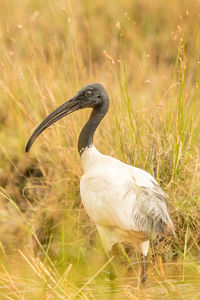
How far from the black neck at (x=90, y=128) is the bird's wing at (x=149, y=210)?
56cm

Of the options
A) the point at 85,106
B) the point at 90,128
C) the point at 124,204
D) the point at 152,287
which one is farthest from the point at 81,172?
the point at 152,287

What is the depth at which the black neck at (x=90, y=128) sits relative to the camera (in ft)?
14.0

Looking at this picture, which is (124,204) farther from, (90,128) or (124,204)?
(90,128)

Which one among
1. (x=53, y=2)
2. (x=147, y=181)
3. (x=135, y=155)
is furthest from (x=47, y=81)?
(x=53, y=2)

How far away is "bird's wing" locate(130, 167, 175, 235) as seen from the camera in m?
3.75

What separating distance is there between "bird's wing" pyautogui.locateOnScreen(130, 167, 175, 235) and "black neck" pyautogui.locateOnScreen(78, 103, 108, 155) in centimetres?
56

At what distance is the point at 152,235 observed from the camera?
3.78 m

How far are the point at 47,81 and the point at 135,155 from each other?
1.18 m

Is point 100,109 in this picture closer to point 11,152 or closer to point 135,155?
point 135,155

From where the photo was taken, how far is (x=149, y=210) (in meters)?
3.76

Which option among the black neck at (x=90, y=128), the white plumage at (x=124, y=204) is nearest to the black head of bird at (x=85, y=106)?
the black neck at (x=90, y=128)

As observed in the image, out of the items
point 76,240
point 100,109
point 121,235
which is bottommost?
point 76,240

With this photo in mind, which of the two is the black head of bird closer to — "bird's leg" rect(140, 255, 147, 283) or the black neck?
the black neck

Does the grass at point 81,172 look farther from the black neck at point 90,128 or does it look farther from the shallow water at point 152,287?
the black neck at point 90,128
